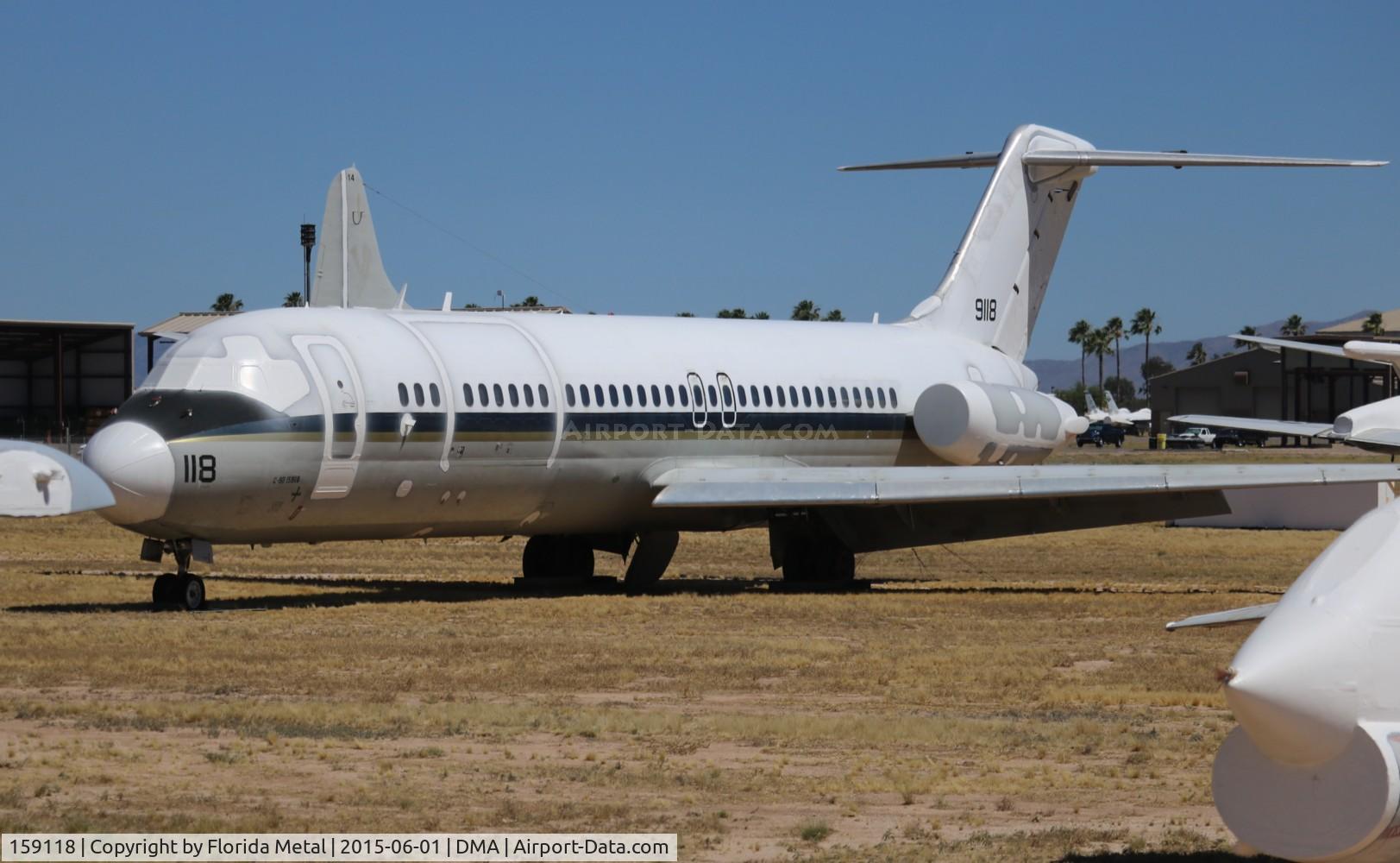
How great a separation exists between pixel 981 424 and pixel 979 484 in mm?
4659

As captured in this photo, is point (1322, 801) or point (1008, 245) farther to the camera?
point (1008, 245)

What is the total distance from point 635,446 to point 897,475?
11.3 ft

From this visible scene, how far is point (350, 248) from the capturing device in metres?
34.8

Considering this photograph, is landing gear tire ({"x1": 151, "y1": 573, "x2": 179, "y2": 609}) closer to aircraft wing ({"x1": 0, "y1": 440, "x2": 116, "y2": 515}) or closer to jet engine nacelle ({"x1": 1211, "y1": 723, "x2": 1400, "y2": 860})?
jet engine nacelle ({"x1": 1211, "y1": 723, "x2": 1400, "y2": 860})

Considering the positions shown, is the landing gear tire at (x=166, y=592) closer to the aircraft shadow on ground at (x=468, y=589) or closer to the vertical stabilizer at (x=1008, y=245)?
the aircraft shadow on ground at (x=468, y=589)

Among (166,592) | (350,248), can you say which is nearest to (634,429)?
(166,592)

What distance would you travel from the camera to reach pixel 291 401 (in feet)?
74.9

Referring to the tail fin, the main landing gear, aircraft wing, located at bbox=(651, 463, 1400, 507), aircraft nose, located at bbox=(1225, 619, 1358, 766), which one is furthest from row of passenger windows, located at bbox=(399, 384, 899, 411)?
aircraft nose, located at bbox=(1225, 619, 1358, 766)

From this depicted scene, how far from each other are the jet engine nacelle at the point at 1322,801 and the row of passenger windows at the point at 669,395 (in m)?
16.8

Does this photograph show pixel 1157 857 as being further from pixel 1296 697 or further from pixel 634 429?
pixel 634 429

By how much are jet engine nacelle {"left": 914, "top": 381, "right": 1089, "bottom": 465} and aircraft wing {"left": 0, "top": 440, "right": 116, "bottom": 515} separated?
24.8m

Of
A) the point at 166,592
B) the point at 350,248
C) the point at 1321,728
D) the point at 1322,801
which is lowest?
the point at 166,592

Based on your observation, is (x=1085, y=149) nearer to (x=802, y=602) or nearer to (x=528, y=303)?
(x=802, y=602)

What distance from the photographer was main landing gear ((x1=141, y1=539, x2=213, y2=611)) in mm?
22891
